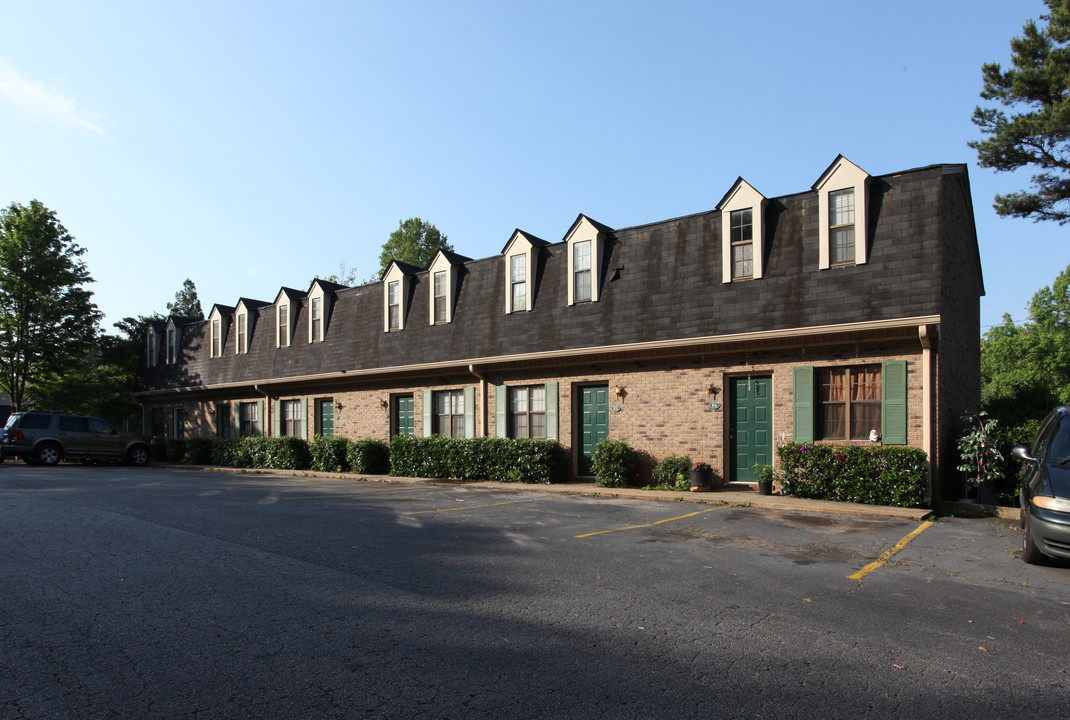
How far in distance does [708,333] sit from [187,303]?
5241 centimetres

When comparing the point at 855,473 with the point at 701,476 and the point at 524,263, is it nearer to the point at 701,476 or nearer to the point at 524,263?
the point at 701,476

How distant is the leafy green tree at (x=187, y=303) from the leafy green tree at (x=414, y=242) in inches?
653

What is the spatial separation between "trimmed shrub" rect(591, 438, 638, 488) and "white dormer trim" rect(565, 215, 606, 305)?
12.0ft

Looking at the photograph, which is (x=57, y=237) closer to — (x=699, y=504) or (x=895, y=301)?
(x=699, y=504)

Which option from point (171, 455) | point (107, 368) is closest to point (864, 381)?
point (171, 455)

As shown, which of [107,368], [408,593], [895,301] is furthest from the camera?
[107,368]

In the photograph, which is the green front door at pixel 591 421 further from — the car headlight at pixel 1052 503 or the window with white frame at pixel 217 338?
the window with white frame at pixel 217 338

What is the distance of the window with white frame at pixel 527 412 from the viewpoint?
17.6 m

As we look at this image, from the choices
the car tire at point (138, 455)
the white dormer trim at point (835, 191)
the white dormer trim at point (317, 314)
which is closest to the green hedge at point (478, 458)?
the white dormer trim at point (317, 314)

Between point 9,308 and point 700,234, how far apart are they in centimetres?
3019

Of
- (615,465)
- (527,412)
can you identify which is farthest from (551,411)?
(615,465)

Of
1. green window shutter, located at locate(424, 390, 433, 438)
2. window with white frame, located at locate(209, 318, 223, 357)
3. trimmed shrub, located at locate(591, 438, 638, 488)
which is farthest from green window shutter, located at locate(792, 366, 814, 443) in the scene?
window with white frame, located at locate(209, 318, 223, 357)

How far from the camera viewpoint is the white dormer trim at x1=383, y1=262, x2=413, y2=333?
2136cm

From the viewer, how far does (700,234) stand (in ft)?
50.9
